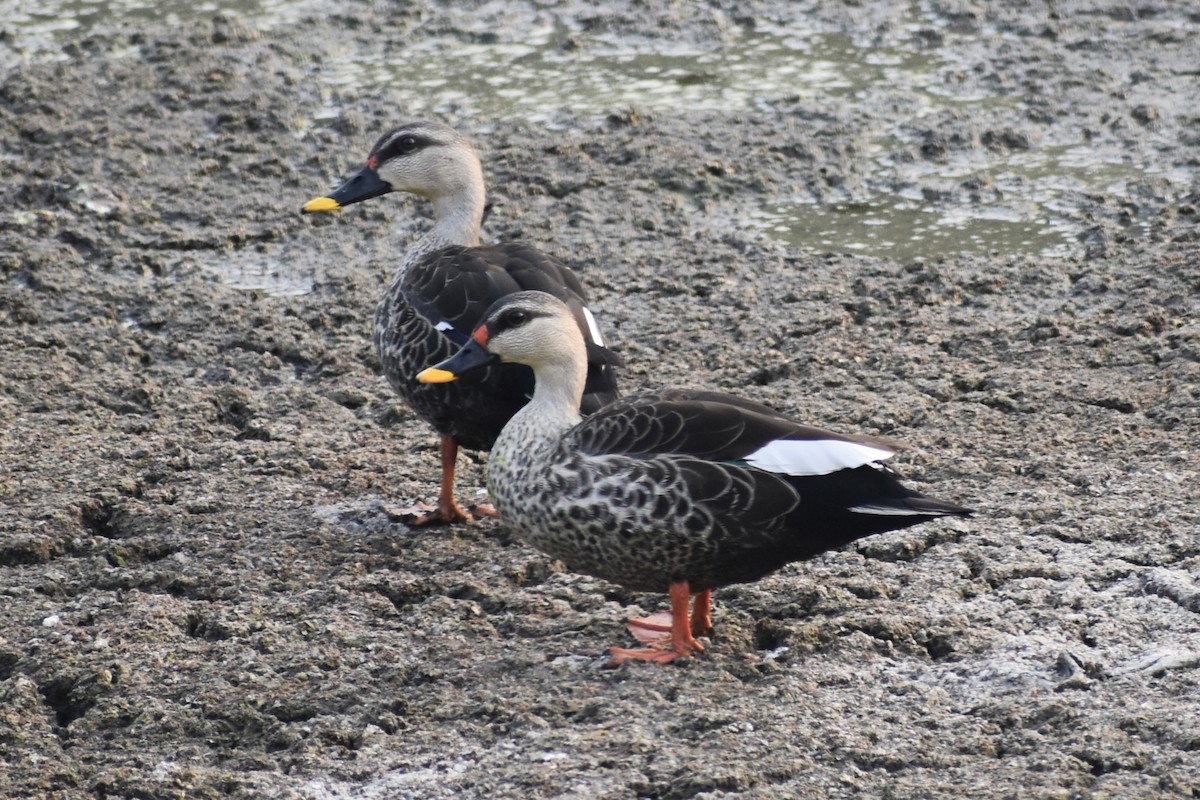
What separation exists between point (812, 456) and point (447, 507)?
159 cm

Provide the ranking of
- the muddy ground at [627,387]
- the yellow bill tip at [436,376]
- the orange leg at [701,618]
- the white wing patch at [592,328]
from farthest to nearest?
the white wing patch at [592,328], the yellow bill tip at [436,376], the orange leg at [701,618], the muddy ground at [627,387]

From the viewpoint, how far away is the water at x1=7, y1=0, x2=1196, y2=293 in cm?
775

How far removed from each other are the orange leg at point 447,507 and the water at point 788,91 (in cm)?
208

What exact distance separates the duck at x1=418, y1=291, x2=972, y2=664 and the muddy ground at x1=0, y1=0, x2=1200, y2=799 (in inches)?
9.7

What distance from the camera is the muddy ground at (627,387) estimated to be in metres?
4.21

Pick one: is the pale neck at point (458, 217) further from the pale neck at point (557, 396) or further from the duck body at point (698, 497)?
the duck body at point (698, 497)

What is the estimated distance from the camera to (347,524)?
5.57 m

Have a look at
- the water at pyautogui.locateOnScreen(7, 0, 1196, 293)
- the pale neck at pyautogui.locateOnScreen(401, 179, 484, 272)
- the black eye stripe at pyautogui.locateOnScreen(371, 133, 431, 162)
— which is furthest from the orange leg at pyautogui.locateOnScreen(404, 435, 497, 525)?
the water at pyautogui.locateOnScreen(7, 0, 1196, 293)

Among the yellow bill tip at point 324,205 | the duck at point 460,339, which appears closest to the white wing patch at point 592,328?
the duck at point 460,339

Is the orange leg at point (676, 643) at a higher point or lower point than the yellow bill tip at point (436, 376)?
lower

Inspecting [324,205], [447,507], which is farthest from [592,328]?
[324,205]

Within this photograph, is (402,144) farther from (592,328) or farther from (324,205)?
(592,328)

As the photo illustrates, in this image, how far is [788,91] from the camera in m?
9.34

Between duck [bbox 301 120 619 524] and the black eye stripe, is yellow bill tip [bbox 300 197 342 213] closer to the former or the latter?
the black eye stripe
